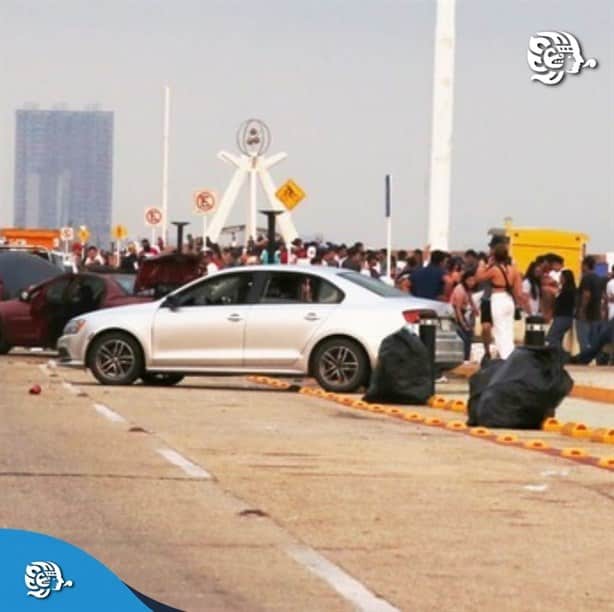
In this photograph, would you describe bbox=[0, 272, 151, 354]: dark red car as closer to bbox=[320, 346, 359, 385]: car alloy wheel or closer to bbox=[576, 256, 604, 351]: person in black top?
bbox=[576, 256, 604, 351]: person in black top

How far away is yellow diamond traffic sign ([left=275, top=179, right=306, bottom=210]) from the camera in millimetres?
38500

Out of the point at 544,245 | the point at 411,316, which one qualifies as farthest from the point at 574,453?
the point at 544,245

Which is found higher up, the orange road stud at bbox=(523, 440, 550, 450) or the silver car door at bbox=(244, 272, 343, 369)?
the silver car door at bbox=(244, 272, 343, 369)

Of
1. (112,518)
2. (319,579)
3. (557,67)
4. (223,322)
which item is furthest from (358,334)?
(319,579)

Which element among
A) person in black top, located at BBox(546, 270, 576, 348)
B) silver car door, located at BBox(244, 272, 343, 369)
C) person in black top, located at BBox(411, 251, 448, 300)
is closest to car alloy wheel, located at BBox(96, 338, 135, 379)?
silver car door, located at BBox(244, 272, 343, 369)

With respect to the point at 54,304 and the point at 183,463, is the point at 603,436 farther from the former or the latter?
the point at 54,304

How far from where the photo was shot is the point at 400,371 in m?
23.3

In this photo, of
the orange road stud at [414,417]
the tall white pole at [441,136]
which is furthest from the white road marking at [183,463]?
the tall white pole at [441,136]

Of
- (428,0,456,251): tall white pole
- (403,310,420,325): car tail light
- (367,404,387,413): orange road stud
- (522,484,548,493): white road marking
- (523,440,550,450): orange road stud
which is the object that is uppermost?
(428,0,456,251): tall white pole

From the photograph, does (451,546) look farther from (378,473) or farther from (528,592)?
(378,473)

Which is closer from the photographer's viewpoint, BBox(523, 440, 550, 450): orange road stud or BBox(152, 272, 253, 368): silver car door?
BBox(523, 440, 550, 450): orange road stud

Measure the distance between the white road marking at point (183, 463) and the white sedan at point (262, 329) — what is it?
364 inches

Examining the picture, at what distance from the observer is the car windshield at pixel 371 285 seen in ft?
84.9

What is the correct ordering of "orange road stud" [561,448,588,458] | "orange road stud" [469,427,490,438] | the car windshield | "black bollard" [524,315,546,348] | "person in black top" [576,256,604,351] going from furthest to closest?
"person in black top" [576,256,604,351], the car windshield, "black bollard" [524,315,546,348], "orange road stud" [469,427,490,438], "orange road stud" [561,448,588,458]
